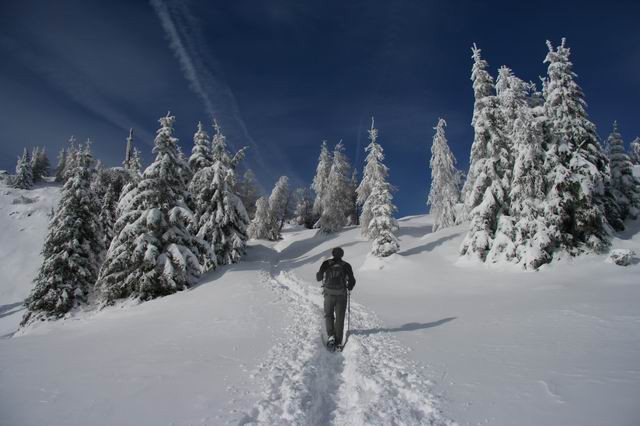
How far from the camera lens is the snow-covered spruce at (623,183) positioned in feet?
79.6

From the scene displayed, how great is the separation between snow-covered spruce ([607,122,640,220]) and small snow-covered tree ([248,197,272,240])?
128ft

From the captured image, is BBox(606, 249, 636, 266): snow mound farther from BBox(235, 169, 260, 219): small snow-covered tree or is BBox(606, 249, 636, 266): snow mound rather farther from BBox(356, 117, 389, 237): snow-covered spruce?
BBox(235, 169, 260, 219): small snow-covered tree

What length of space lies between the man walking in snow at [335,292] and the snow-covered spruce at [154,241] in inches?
530

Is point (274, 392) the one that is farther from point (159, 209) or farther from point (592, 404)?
point (159, 209)

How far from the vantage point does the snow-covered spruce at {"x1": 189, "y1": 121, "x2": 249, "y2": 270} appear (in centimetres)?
2791

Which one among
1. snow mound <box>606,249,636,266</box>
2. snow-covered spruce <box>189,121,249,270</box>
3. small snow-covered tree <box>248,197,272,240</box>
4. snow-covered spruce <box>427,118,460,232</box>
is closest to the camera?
snow mound <box>606,249,636,266</box>

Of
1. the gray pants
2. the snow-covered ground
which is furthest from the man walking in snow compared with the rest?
the snow-covered ground

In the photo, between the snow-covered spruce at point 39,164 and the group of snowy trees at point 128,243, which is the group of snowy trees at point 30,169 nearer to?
the snow-covered spruce at point 39,164

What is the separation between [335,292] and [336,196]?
1442 inches

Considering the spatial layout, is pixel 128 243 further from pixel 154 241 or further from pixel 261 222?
pixel 261 222

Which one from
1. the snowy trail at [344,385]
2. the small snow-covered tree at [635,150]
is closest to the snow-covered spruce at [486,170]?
the snowy trail at [344,385]

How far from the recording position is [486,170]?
2302 centimetres

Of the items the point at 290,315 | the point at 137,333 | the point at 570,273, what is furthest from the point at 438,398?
the point at 570,273

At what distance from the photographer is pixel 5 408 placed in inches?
168
